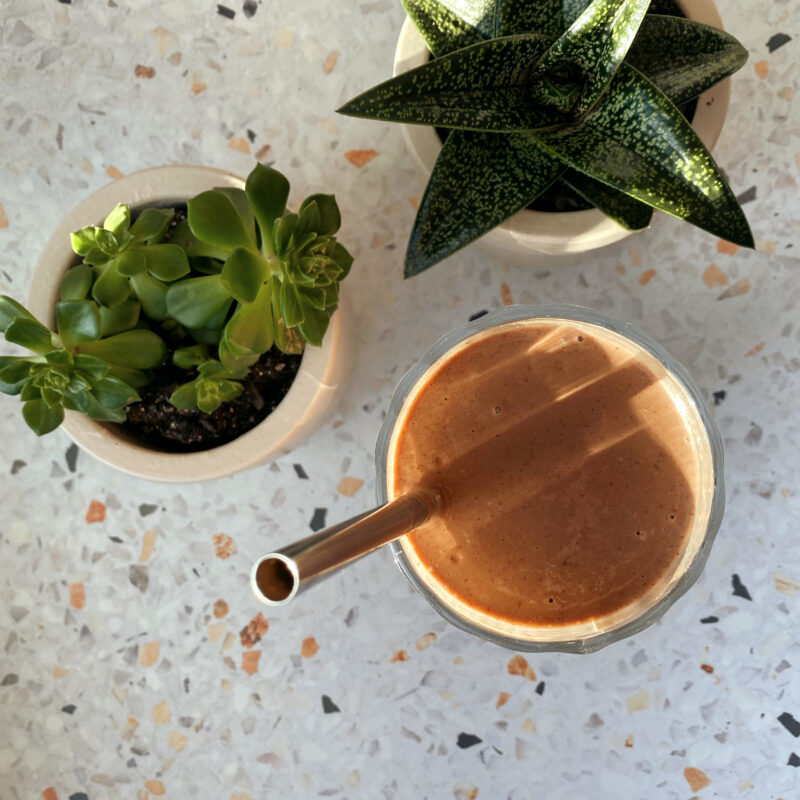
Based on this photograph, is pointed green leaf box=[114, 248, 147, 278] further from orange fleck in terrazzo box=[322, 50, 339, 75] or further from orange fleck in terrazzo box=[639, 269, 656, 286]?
orange fleck in terrazzo box=[639, 269, 656, 286]

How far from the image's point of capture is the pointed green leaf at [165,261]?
0.69 m

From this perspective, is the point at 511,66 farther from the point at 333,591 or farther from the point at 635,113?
the point at 333,591

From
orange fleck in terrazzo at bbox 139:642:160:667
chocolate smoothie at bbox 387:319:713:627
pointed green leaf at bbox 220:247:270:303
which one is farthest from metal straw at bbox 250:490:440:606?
orange fleck in terrazzo at bbox 139:642:160:667

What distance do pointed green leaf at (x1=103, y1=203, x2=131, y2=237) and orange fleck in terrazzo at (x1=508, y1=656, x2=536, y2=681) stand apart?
1.87 feet

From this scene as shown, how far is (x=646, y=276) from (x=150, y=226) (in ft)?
1.62

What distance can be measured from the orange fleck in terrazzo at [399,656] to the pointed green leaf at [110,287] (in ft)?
1.54

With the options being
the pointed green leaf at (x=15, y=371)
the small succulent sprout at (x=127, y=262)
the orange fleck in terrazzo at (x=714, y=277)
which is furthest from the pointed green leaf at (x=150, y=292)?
the orange fleck in terrazzo at (x=714, y=277)

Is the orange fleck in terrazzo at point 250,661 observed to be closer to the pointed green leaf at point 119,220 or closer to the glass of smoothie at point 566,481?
the glass of smoothie at point 566,481

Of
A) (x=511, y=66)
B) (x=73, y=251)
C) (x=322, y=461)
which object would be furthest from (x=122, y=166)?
(x=511, y=66)

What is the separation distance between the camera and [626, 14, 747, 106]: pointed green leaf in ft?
2.23

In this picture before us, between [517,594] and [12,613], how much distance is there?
0.57 metres

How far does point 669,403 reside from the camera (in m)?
0.79

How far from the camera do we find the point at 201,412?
2.64ft

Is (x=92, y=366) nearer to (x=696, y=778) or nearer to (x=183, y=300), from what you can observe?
(x=183, y=300)
